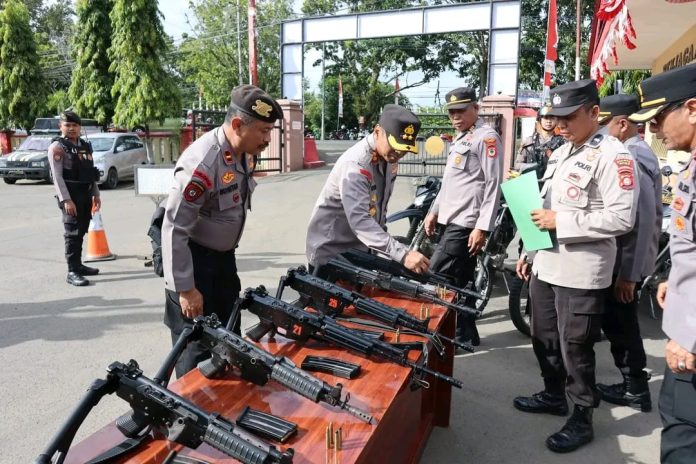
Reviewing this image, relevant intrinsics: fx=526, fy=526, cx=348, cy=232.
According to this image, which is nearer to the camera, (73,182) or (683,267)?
(683,267)

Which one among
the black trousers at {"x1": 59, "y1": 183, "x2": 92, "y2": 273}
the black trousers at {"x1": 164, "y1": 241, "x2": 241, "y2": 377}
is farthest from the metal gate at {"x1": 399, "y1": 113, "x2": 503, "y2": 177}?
the black trousers at {"x1": 164, "y1": 241, "x2": 241, "y2": 377}

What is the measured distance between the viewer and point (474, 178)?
3879 millimetres

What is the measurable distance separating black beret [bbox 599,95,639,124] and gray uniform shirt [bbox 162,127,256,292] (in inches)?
97.2

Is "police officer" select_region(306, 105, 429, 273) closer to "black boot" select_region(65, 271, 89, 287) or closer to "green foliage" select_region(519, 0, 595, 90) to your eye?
"black boot" select_region(65, 271, 89, 287)

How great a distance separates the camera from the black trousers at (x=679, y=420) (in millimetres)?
1822

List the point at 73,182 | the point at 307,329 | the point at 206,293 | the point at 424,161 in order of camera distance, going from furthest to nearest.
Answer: the point at 424,161
the point at 73,182
the point at 206,293
the point at 307,329

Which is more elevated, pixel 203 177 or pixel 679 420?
pixel 203 177

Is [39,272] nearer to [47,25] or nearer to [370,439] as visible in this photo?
[370,439]

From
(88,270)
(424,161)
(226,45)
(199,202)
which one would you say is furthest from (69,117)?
(226,45)

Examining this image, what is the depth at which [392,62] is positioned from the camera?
40.4 m

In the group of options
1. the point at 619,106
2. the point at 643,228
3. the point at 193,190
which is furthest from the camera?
the point at 619,106

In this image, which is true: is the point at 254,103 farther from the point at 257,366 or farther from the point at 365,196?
the point at 257,366

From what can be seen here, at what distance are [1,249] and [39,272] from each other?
1.61 m

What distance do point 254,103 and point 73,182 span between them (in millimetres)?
4240
